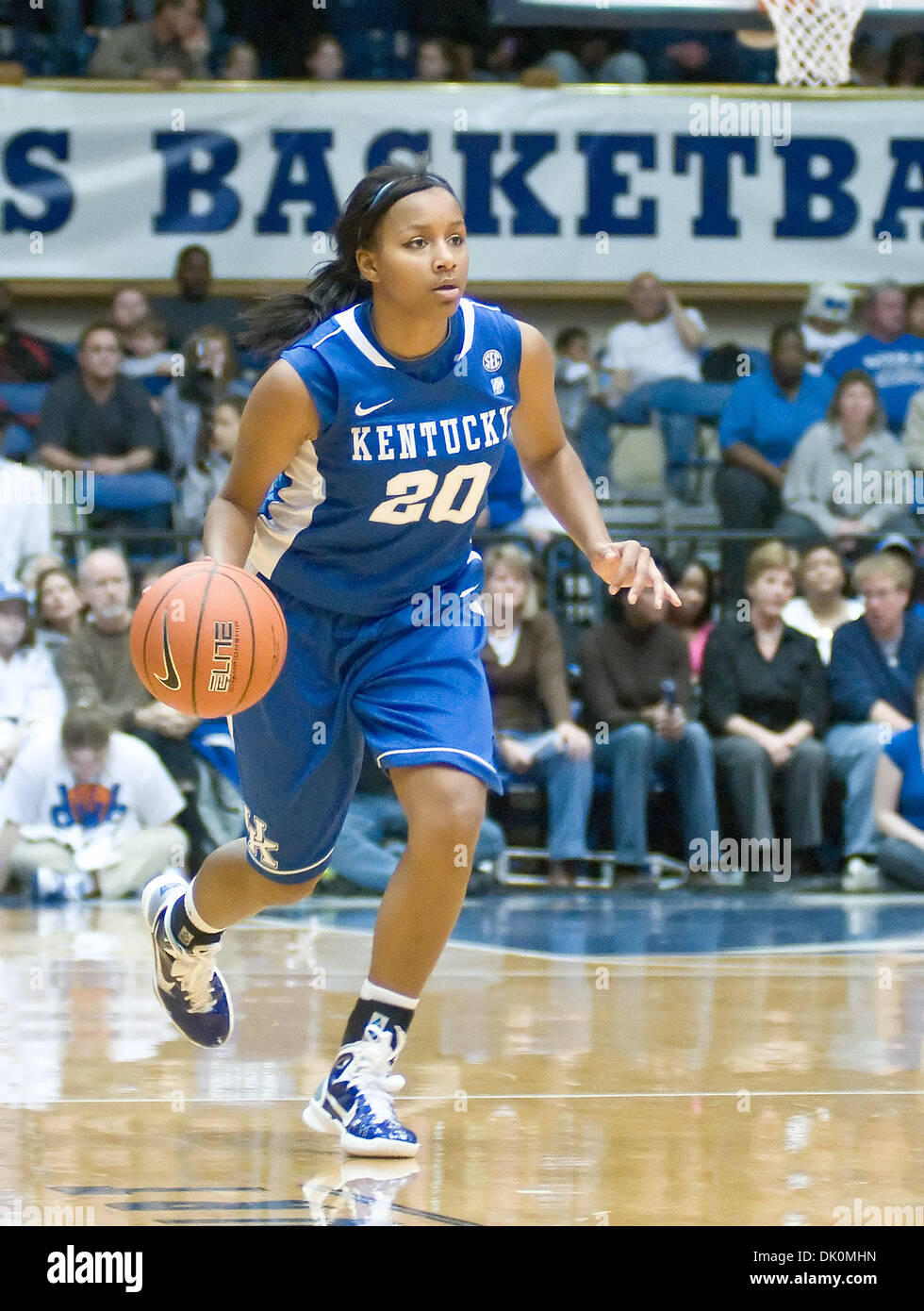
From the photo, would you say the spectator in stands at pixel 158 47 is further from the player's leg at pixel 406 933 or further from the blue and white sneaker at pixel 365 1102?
the blue and white sneaker at pixel 365 1102

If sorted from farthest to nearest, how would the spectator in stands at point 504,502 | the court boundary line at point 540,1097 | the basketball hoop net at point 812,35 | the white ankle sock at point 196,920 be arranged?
the spectator in stands at point 504,502, the basketball hoop net at point 812,35, the white ankle sock at point 196,920, the court boundary line at point 540,1097

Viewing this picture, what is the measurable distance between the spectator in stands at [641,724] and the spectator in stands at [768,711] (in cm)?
15

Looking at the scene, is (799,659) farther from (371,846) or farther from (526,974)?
(526,974)

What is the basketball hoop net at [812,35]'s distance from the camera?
8.51 meters

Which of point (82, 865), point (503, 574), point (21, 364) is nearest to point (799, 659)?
point (503, 574)

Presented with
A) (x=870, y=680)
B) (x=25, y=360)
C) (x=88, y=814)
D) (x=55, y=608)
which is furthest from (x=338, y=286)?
(x=25, y=360)

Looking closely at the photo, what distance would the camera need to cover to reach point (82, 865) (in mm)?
7824

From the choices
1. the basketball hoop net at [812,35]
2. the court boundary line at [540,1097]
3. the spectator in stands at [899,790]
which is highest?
the basketball hoop net at [812,35]

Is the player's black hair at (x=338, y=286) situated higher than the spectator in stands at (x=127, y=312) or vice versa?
the spectator in stands at (x=127, y=312)

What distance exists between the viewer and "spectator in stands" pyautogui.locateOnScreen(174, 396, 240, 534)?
29.1 feet

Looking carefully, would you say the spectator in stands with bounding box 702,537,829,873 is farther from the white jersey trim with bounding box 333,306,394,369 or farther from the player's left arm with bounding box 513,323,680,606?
the white jersey trim with bounding box 333,306,394,369

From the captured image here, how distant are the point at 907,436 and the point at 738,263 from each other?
1.54m

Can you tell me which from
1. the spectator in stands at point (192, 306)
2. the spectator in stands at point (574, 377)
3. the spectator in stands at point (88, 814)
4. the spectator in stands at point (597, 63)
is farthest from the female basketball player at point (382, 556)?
the spectator in stands at point (597, 63)

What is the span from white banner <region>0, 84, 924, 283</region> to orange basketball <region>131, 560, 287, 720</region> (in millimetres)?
6816
